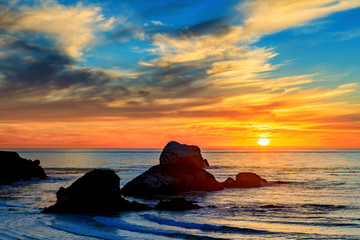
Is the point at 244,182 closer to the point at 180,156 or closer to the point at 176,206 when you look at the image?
the point at 180,156

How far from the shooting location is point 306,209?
31.1 metres

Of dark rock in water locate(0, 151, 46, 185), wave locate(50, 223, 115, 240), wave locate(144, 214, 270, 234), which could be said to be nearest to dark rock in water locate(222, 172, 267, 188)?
wave locate(144, 214, 270, 234)

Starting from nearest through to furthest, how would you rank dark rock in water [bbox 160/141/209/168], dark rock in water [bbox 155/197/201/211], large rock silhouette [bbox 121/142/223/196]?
1. dark rock in water [bbox 155/197/201/211]
2. large rock silhouette [bbox 121/142/223/196]
3. dark rock in water [bbox 160/141/209/168]

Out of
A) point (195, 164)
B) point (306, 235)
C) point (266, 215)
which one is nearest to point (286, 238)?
point (306, 235)

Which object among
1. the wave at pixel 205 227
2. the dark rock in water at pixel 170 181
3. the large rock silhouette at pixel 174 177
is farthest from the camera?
the large rock silhouette at pixel 174 177

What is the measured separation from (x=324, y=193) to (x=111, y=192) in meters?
26.2

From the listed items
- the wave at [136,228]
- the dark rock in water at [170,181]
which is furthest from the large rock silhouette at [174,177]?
the wave at [136,228]

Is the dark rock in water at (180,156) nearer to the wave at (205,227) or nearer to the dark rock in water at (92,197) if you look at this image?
the dark rock in water at (92,197)

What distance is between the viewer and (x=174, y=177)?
149ft

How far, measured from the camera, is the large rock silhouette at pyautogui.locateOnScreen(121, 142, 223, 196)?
43656mm

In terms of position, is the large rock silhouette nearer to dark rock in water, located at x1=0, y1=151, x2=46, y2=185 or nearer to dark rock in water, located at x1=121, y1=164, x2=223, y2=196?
dark rock in water, located at x1=121, y1=164, x2=223, y2=196

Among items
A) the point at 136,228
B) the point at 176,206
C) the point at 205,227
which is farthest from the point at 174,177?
the point at 136,228

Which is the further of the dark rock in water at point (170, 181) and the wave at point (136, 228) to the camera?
the dark rock in water at point (170, 181)

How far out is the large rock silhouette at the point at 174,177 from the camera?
43656mm
